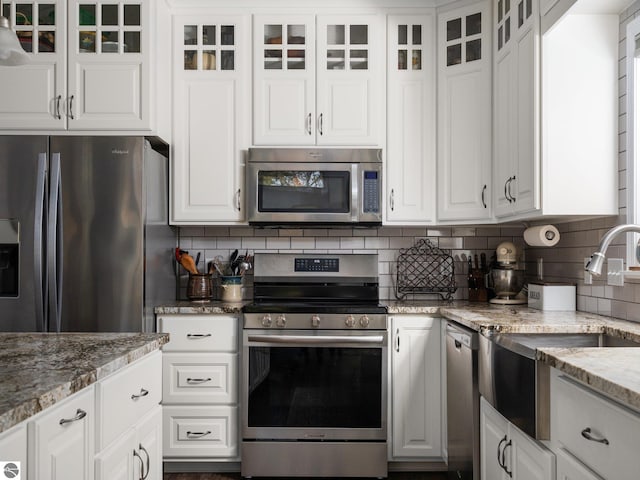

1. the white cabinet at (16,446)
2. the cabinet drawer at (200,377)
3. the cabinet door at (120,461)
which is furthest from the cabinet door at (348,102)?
the white cabinet at (16,446)

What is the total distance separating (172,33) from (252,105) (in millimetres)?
618

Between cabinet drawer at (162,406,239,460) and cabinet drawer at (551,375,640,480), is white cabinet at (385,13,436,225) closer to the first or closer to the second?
cabinet drawer at (162,406,239,460)

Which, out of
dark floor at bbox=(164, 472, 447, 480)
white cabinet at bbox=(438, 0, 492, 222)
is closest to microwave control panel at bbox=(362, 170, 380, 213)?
white cabinet at bbox=(438, 0, 492, 222)

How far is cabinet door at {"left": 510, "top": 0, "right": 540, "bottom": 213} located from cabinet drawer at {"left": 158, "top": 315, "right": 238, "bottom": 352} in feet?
5.12

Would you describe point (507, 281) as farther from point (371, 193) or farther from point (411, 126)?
point (411, 126)

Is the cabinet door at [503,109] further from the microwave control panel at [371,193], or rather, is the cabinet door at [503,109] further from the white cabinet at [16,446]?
the white cabinet at [16,446]

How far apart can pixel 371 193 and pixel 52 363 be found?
200cm

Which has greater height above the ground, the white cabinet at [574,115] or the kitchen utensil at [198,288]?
the white cabinet at [574,115]

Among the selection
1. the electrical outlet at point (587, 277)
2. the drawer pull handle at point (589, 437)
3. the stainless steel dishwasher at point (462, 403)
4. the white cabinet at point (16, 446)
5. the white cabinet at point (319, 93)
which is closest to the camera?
the white cabinet at point (16, 446)

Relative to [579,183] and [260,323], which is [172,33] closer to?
[260,323]

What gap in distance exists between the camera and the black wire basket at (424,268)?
3.34 metres

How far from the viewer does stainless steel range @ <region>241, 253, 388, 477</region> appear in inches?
109

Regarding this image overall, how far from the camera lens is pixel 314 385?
2768 millimetres

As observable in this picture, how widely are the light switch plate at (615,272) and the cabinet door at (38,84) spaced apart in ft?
8.95
